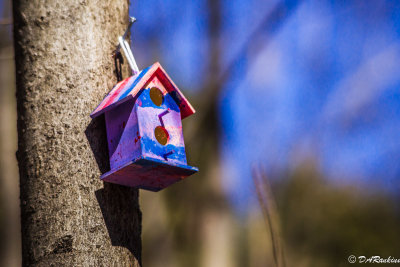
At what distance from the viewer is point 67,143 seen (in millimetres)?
1632

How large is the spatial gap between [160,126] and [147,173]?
0.22 m

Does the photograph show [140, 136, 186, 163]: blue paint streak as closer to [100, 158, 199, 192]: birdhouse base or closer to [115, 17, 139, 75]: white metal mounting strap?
[100, 158, 199, 192]: birdhouse base

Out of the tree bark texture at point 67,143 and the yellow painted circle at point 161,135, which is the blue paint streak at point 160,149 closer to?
the yellow painted circle at point 161,135

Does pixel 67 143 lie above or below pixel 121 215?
above

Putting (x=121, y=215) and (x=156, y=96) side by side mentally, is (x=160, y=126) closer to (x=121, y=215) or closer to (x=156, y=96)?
(x=156, y=96)

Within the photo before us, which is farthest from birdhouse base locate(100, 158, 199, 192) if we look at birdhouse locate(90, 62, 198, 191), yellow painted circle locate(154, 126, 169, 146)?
yellow painted circle locate(154, 126, 169, 146)

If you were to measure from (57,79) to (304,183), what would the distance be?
26.1ft

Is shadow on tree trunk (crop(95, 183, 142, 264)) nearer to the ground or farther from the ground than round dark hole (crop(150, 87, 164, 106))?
nearer to the ground

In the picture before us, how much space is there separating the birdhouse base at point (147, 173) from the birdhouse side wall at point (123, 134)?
0.04 meters

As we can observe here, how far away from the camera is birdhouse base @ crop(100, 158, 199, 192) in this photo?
161 cm

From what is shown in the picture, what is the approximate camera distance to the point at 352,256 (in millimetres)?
8398

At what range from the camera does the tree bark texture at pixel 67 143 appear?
1.56 meters
